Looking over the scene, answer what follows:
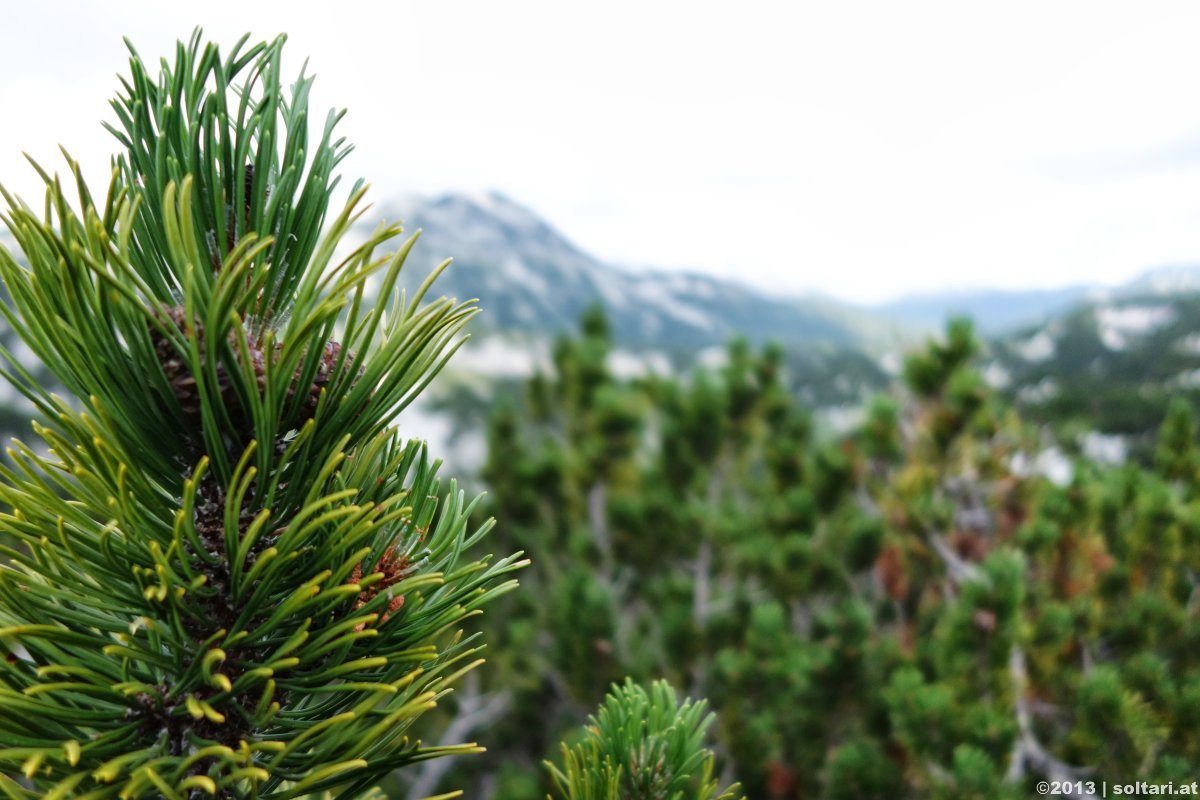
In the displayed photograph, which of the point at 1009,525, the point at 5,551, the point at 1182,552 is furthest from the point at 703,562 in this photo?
the point at 5,551

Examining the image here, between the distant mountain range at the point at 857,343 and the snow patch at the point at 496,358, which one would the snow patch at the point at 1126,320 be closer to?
the distant mountain range at the point at 857,343

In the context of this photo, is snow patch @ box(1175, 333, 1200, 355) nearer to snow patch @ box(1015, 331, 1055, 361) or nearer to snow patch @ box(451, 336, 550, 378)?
Result: snow patch @ box(1015, 331, 1055, 361)

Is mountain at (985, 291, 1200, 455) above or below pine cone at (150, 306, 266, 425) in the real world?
below

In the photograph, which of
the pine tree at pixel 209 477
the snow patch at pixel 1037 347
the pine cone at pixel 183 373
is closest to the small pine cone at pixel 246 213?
the pine tree at pixel 209 477

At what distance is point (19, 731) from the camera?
2.17 ft

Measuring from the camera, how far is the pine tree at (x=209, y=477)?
63cm

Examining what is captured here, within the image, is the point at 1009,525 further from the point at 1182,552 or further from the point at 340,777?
the point at 340,777

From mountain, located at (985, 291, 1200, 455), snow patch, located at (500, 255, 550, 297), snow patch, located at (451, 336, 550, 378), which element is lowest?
mountain, located at (985, 291, 1200, 455)

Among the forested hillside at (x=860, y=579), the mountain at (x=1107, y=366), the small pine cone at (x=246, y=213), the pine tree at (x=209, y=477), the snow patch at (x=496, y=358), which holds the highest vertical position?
the snow patch at (x=496, y=358)

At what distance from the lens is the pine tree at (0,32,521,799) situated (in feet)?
2.06

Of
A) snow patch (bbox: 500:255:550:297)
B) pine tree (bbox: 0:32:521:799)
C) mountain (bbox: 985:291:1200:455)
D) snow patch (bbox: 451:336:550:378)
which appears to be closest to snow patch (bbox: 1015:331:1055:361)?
mountain (bbox: 985:291:1200:455)

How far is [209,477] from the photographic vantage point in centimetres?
74

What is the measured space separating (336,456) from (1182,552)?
18.2 ft

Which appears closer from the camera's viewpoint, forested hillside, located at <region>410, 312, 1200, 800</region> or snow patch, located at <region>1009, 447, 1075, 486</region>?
forested hillside, located at <region>410, 312, 1200, 800</region>
